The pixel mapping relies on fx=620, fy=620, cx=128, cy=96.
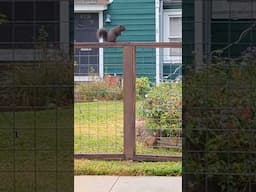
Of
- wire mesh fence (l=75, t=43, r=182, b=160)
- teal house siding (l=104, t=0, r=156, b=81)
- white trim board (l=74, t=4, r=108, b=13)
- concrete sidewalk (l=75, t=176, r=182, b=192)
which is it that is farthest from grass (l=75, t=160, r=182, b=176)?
white trim board (l=74, t=4, r=108, b=13)

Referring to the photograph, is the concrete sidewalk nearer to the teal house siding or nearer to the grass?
the grass

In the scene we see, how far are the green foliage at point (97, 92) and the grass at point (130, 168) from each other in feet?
3.15

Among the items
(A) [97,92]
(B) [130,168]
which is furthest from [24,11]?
(A) [97,92]

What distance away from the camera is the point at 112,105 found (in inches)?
323

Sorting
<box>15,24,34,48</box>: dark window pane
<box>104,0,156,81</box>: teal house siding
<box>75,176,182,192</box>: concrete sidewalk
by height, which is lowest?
<box>75,176,182,192</box>: concrete sidewalk

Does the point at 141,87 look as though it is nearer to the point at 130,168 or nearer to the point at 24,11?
the point at 130,168

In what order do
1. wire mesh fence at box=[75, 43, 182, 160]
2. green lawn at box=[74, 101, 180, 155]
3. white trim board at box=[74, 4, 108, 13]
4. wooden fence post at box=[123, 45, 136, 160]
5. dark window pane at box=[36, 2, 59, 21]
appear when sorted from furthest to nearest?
white trim board at box=[74, 4, 108, 13] → green lawn at box=[74, 101, 180, 155] → wire mesh fence at box=[75, 43, 182, 160] → wooden fence post at box=[123, 45, 136, 160] → dark window pane at box=[36, 2, 59, 21]

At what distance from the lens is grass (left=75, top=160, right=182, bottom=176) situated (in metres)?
7.14

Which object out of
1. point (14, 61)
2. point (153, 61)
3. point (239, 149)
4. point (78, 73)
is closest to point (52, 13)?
point (14, 61)

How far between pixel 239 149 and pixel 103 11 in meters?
11.6

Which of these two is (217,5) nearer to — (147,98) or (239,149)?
(239,149)

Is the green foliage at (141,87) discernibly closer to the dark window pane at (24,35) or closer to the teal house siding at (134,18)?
the dark window pane at (24,35)

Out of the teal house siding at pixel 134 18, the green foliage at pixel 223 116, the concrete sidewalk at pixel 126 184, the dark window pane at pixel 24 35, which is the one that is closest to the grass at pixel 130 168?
the concrete sidewalk at pixel 126 184

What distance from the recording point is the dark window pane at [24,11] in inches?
184
